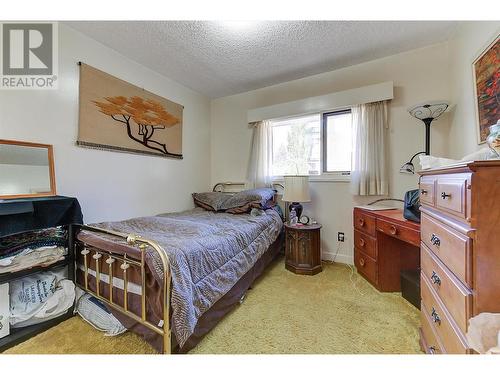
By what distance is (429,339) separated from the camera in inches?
45.1

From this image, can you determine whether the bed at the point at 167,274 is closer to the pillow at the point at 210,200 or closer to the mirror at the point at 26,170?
the mirror at the point at 26,170

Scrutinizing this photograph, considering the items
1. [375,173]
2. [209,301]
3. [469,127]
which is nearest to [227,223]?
[209,301]

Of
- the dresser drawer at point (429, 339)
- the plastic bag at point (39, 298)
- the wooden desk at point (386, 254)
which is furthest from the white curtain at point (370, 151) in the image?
the plastic bag at point (39, 298)

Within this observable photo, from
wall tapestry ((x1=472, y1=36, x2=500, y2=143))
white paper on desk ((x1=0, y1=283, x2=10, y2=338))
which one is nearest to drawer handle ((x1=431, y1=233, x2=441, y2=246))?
wall tapestry ((x1=472, y1=36, x2=500, y2=143))

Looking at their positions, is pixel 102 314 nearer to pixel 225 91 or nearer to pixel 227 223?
pixel 227 223

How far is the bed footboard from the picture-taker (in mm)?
1131

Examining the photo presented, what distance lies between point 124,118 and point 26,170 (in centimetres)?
101

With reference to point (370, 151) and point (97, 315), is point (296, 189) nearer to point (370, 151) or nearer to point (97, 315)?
point (370, 151)

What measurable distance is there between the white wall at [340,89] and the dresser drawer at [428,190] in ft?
4.53

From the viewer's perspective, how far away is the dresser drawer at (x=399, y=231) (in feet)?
5.38
